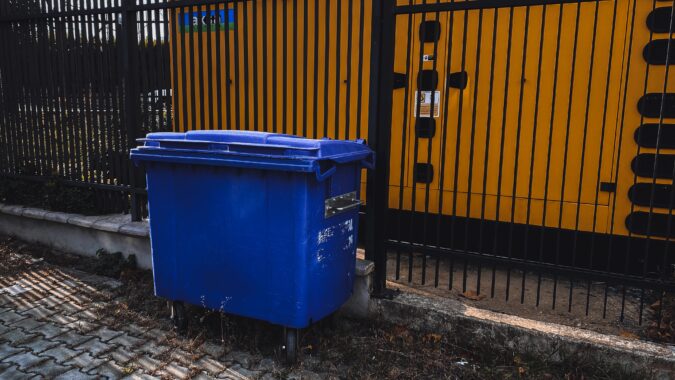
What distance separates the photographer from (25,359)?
3193 millimetres

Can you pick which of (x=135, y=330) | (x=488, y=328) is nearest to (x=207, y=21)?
(x=135, y=330)

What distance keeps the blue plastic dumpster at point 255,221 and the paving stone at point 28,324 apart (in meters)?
0.96

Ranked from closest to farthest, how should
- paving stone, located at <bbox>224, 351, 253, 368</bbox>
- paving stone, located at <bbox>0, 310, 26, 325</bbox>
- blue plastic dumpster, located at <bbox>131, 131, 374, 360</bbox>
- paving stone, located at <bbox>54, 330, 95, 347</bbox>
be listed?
blue plastic dumpster, located at <bbox>131, 131, 374, 360</bbox>
paving stone, located at <bbox>224, 351, 253, 368</bbox>
paving stone, located at <bbox>54, 330, 95, 347</bbox>
paving stone, located at <bbox>0, 310, 26, 325</bbox>

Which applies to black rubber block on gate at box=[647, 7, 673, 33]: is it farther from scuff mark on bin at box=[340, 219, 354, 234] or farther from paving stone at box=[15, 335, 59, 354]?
paving stone at box=[15, 335, 59, 354]

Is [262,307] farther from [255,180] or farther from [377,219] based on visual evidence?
[377,219]

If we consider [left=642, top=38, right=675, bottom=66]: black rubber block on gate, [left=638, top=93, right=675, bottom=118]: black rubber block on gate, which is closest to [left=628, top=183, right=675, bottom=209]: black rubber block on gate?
[left=638, top=93, right=675, bottom=118]: black rubber block on gate

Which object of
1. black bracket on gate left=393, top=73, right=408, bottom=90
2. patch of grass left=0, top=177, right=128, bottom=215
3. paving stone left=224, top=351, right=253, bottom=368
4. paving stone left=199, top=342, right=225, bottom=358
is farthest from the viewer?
patch of grass left=0, top=177, right=128, bottom=215

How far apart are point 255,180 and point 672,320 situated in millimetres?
2753

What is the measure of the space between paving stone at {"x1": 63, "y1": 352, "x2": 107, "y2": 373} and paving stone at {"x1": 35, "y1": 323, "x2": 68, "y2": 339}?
0.44 metres

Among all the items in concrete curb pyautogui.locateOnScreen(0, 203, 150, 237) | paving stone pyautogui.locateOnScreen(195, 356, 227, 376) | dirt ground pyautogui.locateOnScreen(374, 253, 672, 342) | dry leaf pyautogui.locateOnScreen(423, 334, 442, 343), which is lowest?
paving stone pyautogui.locateOnScreen(195, 356, 227, 376)

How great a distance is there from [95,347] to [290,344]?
1313mm

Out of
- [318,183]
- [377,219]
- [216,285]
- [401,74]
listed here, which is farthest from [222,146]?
[401,74]

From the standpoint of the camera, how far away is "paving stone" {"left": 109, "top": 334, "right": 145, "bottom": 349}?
3371 millimetres

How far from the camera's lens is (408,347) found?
330 cm
